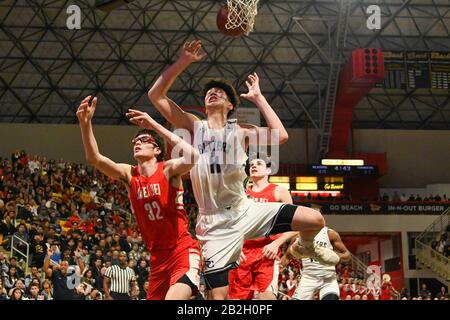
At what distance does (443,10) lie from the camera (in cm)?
3162

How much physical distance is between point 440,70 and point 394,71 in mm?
1874

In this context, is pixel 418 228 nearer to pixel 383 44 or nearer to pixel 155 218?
pixel 383 44

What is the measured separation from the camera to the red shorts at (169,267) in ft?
21.0

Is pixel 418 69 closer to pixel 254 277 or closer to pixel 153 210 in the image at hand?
pixel 254 277

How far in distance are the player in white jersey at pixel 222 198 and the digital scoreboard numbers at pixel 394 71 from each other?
68.9ft

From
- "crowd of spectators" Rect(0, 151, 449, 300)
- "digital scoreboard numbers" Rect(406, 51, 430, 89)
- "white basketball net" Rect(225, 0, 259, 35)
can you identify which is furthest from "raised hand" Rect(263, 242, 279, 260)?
"digital scoreboard numbers" Rect(406, 51, 430, 89)

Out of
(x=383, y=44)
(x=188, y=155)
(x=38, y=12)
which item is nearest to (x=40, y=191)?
(x=38, y=12)

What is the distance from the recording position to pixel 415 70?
27.0 m

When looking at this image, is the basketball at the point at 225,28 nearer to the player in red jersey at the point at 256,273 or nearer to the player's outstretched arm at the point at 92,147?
the player in red jersey at the point at 256,273

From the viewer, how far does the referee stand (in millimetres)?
14719

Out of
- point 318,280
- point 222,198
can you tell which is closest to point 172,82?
point 222,198

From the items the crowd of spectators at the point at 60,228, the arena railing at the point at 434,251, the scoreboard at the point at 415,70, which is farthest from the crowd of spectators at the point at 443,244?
the crowd of spectators at the point at 60,228
